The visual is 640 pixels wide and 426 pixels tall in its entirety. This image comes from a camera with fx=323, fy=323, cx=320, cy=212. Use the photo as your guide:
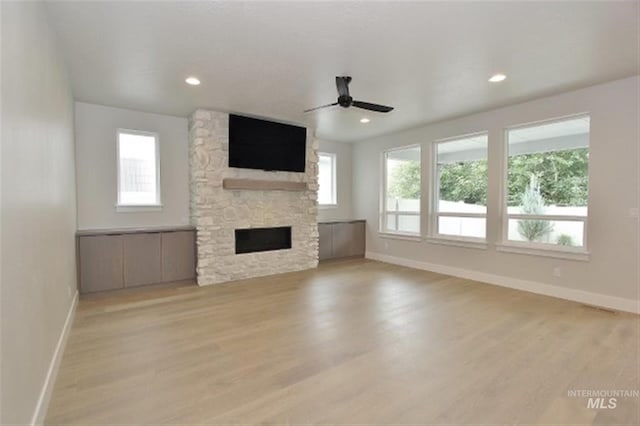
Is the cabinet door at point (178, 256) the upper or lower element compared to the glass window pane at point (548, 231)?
lower

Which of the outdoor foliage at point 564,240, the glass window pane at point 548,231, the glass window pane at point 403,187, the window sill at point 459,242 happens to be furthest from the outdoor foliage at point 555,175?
the glass window pane at point 403,187

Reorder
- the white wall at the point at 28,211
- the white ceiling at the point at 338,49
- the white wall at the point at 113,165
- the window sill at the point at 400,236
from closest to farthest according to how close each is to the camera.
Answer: the white wall at the point at 28,211 → the white ceiling at the point at 338,49 → the white wall at the point at 113,165 → the window sill at the point at 400,236

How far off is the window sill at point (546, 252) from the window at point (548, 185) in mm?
63

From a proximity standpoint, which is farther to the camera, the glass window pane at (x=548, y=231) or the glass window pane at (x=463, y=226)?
the glass window pane at (x=463, y=226)

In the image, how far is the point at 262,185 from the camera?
18.3ft

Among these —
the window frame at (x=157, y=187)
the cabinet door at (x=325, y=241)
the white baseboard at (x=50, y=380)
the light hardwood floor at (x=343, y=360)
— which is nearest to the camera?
the white baseboard at (x=50, y=380)

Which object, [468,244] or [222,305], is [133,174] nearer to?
[222,305]

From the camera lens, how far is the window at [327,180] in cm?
745

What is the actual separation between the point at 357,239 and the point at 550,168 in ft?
12.6

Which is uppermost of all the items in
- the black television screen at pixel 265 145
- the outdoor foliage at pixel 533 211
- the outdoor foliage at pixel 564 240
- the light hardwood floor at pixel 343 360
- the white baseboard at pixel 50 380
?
the black television screen at pixel 265 145

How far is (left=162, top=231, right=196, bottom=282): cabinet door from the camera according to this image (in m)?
4.87

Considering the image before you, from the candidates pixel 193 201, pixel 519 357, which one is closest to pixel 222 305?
pixel 193 201

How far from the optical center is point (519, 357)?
2.66m

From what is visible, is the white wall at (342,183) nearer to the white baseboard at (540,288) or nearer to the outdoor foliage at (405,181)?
the outdoor foliage at (405,181)
